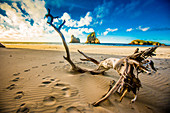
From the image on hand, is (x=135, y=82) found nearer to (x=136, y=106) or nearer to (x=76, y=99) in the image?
(x=136, y=106)

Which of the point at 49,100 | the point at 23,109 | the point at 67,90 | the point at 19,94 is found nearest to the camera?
the point at 23,109

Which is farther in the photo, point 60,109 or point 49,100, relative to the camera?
point 49,100

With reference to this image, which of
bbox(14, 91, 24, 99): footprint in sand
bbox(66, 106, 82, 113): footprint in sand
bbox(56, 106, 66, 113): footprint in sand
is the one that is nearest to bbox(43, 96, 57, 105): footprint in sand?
bbox(56, 106, 66, 113): footprint in sand

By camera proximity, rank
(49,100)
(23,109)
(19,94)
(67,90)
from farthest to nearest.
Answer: (67,90), (19,94), (49,100), (23,109)

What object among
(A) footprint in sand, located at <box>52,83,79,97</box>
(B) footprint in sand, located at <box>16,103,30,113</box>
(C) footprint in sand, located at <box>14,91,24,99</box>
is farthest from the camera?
(A) footprint in sand, located at <box>52,83,79,97</box>

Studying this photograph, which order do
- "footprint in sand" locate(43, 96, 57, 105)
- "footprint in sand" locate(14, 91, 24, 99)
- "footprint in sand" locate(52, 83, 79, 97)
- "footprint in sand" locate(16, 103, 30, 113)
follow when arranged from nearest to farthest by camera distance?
"footprint in sand" locate(16, 103, 30, 113), "footprint in sand" locate(43, 96, 57, 105), "footprint in sand" locate(14, 91, 24, 99), "footprint in sand" locate(52, 83, 79, 97)

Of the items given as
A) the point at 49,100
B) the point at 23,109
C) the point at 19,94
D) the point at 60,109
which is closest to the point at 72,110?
the point at 60,109

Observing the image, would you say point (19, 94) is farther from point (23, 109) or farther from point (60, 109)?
point (60, 109)

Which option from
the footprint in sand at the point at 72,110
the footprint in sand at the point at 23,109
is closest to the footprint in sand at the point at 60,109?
the footprint in sand at the point at 72,110

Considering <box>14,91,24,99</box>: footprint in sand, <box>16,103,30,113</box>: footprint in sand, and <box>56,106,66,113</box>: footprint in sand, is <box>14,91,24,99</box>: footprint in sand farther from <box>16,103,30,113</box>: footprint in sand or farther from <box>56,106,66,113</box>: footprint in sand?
<box>56,106,66,113</box>: footprint in sand

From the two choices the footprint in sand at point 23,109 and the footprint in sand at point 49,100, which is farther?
the footprint in sand at point 49,100

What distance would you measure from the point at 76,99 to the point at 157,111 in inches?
85.2

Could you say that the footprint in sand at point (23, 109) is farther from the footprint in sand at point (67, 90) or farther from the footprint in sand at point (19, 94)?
the footprint in sand at point (67, 90)

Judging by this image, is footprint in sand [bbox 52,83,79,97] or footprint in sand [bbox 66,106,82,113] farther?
footprint in sand [bbox 52,83,79,97]
